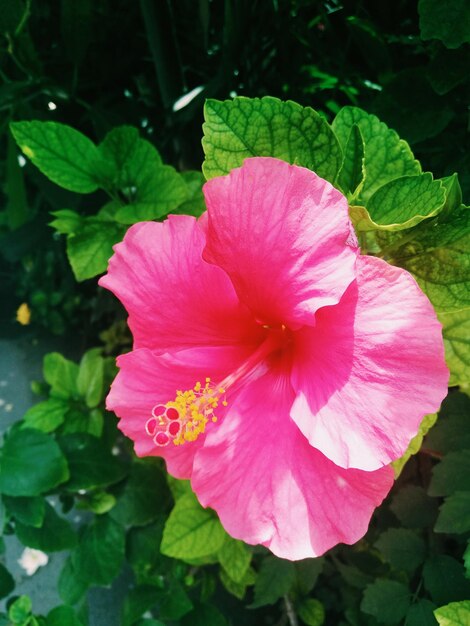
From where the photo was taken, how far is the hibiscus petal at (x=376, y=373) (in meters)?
0.48

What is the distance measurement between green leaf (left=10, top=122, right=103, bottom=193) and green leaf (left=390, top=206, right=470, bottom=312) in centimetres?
45

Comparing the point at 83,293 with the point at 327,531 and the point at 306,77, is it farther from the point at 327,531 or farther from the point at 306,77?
the point at 327,531

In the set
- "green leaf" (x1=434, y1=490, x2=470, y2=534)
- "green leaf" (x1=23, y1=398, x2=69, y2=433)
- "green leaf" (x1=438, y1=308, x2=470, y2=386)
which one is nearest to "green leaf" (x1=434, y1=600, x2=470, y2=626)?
"green leaf" (x1=434, y1=490, x2=470, y2=534)

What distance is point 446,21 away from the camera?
2.23 feet

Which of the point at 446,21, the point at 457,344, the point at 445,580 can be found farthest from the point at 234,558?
the point at 446,21

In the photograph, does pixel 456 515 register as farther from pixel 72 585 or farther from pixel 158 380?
pixel 72 585

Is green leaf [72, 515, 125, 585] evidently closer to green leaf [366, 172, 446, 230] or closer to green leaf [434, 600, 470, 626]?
green leaf [434, 600, 470, 626]

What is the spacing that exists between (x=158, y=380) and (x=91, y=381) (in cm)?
53

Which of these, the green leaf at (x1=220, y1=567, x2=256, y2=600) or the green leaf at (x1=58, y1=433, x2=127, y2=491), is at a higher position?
the green leaf at (x1=58, y1=433, x2=127, y2=491)

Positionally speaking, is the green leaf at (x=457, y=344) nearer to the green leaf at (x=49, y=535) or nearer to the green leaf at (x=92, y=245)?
the green leaf at (x=92, y=245)

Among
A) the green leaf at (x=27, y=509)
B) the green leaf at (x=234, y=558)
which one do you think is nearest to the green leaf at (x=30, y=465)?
the green leaf at (x=27, y=509)

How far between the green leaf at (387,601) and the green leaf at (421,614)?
19mm

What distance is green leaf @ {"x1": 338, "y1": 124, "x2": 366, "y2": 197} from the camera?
57cm

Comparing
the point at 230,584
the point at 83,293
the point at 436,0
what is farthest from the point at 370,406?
the point at 83,293
